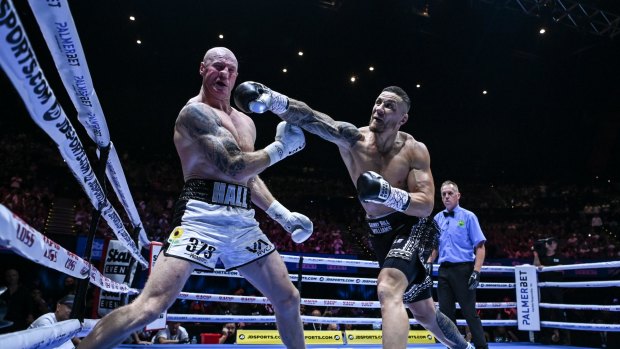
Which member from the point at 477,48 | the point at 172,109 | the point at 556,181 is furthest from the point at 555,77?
Result: the point at 172,109

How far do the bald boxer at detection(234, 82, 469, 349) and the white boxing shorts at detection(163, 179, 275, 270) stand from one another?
537 mm

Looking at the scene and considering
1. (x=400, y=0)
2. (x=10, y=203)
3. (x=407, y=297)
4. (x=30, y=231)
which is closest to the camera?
(x=30, y=231)

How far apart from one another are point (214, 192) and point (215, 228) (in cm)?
15

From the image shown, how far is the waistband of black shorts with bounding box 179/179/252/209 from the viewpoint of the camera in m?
1.95

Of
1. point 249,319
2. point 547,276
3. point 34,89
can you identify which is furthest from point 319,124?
point 547,276

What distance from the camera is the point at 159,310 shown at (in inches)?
67.9

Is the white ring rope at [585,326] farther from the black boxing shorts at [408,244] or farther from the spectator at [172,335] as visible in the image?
the spectator at [172,335]

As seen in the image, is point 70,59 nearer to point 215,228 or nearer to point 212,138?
point 212,138

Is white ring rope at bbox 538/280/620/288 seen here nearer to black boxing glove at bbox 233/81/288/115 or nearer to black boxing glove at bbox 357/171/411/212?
black boxing glove at bbox 357/171/411/212

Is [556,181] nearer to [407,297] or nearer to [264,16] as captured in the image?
[264,16]

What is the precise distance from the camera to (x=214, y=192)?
1.96m

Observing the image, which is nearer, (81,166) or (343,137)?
(81,166)

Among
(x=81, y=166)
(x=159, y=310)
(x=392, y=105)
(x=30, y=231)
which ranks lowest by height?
(x=159, y=310)

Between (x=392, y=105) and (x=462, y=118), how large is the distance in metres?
14.7
